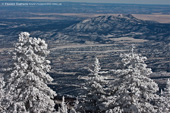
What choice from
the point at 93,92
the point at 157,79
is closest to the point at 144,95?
the point at 93,92

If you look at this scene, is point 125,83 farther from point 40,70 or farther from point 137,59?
point 40,70

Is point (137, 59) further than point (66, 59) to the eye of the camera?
No

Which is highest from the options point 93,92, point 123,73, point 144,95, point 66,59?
point 123,73

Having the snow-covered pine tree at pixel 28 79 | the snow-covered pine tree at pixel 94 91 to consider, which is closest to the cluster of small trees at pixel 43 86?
the snow-covered pine tree at pixel 28 79

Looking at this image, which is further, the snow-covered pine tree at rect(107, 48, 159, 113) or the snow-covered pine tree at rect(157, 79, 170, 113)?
the snow-covered pine tree at rect(157, 79, 170, 113)

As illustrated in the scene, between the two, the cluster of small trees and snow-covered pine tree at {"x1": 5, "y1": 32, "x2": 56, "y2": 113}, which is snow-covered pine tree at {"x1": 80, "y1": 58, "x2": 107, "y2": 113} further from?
snow-covered pine tree at {"x1": 5, "y1": 32, "x2": 56, "y2": 113}

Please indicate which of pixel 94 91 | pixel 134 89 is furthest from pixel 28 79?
pixel 94 91

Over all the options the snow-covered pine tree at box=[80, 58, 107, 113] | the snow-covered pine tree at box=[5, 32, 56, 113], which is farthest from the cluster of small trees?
the snow-covered pine tree at box=[80, 58, 107, 113]
